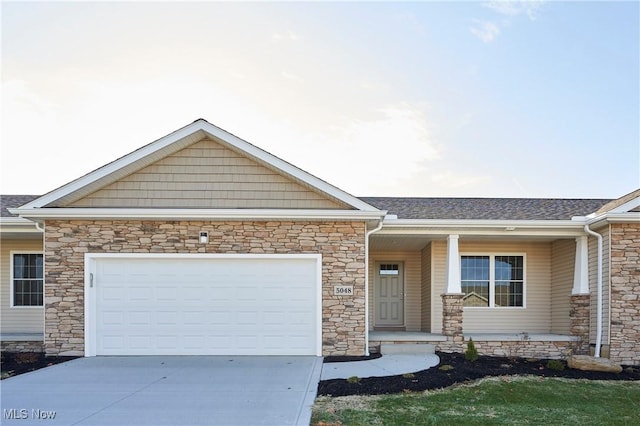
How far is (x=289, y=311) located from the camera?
11812mm

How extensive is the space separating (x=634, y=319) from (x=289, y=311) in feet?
23.7

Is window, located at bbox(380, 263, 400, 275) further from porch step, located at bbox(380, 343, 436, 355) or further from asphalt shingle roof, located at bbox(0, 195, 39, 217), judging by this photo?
asphalt shingle roof, located at bbox(0, 195, 39, 217)

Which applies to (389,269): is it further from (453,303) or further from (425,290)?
(453,303)

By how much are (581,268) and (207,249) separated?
333 inches

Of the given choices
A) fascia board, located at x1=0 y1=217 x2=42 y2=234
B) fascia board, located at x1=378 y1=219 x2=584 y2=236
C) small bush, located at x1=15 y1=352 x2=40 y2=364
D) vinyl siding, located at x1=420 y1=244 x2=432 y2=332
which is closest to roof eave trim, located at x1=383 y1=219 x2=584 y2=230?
fascia board, located at x1=378 y1=219 x2=584 y2=236

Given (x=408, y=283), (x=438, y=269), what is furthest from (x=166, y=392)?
(x=408, y=283)

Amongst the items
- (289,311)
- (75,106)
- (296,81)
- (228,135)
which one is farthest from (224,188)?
(75,106)

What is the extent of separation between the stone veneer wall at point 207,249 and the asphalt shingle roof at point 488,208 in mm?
2360

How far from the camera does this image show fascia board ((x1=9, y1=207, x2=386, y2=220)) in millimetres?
11531

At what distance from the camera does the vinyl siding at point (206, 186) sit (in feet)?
38.7

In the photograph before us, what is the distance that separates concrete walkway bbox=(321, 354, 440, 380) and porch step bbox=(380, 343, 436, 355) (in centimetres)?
27

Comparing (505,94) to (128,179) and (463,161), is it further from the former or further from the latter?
(128,179)

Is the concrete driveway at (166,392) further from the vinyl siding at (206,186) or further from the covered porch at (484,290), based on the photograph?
the covered porch at (484,290)

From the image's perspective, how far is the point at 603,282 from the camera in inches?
481
